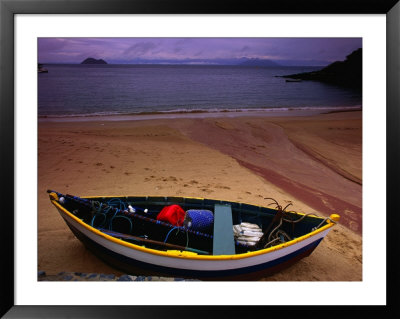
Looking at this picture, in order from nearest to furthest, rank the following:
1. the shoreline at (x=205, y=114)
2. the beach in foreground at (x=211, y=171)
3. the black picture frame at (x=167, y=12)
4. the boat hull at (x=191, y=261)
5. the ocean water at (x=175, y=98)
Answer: the black picture frame at (x=167, y=12) < the boat hull at (x=191, y=261) < the beach in foreground at (x=211, y=171) < the shoreline at (x=205, y=114) < the ocean water at (x=175, y=98)

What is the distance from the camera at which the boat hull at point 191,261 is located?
342 cm

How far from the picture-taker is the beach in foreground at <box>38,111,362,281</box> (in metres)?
4.64

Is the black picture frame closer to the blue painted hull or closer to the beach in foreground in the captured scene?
the blue painted hull

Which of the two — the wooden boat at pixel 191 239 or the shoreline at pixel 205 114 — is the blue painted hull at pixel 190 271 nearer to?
the wooden boat at pixel 191 239

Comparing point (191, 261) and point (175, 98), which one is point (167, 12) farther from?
point (175, 98)

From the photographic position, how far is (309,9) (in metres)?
3.08

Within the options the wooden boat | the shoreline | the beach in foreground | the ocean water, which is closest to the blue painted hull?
the wooden boat

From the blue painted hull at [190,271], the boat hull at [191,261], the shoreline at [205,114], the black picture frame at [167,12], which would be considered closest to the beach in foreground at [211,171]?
the blue painted hull at [190,271]

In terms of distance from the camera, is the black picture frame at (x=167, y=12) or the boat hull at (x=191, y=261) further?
the boat hull at (x=191, y=261)

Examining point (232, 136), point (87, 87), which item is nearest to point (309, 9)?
point (232, 136)

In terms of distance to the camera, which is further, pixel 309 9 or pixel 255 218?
pixel 255 218

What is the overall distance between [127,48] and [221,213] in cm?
804

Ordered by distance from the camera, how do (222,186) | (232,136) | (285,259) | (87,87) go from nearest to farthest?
(285,259)
(222,186)
(232,136)
(87,87)

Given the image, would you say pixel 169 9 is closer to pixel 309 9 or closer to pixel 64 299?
pixel 309 9
